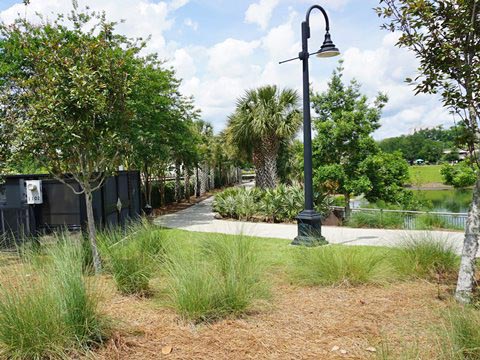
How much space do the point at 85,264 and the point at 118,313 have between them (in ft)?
6.62

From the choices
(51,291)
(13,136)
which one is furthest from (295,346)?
(13,136)

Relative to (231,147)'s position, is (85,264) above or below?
below

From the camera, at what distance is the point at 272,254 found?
7.71m

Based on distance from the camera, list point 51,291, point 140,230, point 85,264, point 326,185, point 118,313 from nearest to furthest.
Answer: point 51,291
point 118,313
point 85,264
point 140,230
point 326,185

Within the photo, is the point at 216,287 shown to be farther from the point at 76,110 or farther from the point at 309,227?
the point at 309,227

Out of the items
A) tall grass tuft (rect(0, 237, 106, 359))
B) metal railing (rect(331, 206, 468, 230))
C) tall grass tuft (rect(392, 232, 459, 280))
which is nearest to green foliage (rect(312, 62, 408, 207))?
metal railing (rect(331, 206, 468, 230))

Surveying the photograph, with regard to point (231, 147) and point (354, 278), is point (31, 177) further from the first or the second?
point (231, 147)

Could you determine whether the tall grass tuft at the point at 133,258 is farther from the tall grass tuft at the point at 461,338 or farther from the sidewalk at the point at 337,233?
the tall grass tuft at the point at 461,338

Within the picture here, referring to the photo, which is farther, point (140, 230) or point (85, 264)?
point (140, 230)

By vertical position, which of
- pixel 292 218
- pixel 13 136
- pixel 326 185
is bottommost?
pixel 292 218

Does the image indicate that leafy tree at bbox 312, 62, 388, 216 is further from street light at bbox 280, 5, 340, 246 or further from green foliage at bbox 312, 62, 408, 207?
street light at bbox 280, 5, 340, 246

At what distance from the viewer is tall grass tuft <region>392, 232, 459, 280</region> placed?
545 cm

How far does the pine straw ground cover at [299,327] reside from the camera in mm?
3268

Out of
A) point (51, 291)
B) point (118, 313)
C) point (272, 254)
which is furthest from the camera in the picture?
point (272, 254)
